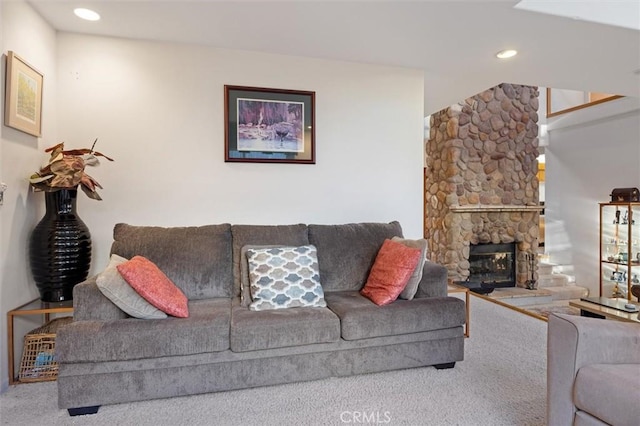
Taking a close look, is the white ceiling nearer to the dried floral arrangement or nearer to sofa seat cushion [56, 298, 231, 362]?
the dried floral arrangement

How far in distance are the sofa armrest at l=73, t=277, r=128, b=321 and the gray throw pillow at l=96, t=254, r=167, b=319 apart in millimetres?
54

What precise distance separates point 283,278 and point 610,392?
1629 mm

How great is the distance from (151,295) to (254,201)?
48.5 inches

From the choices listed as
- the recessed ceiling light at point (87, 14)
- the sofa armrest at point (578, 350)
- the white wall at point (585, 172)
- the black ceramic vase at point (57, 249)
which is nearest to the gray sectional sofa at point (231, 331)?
the black ceramic vase at point (57, 249)

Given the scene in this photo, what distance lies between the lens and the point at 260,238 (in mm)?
2516

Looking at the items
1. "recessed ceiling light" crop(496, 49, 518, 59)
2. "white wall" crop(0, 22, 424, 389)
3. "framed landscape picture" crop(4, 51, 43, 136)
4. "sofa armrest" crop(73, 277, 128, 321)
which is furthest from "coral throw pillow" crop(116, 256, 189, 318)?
"recessed ceiling light" crop(496, 49, 518, 59)

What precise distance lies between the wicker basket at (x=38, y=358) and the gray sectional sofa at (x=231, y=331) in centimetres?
53

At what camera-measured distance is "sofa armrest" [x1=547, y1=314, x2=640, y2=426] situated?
1345mm

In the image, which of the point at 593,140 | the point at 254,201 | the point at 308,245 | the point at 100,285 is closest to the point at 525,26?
the point at 308,245

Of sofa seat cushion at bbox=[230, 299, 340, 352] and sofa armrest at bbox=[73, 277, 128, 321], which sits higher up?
sofa armrest at bbox=[73, 277, 128, 321]

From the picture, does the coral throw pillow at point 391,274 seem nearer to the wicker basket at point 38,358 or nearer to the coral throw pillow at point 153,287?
the coral throw pillow at point 153,287

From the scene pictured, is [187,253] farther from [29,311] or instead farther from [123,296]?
[29,311]

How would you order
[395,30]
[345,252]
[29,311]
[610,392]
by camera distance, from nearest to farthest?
[610,392]
[29,311]
[395,30]
[345,252]

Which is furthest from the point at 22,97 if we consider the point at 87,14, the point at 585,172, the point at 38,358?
the point at 585,172
